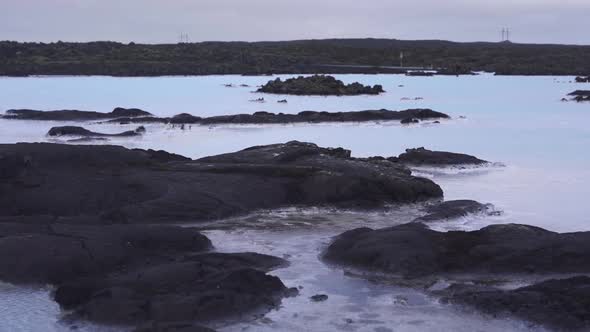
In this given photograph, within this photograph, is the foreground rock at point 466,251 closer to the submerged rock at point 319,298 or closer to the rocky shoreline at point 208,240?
the rocky shoreline at point 208,240

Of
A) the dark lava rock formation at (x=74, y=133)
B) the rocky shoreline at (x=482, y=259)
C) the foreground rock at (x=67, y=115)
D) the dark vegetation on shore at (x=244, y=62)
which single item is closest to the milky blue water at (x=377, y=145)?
the rocky shoreline at (x=482, y=259)

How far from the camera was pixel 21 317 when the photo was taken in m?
7.71

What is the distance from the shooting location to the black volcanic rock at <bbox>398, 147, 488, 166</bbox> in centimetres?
1738

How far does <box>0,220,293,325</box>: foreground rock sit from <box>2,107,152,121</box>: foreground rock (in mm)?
18240

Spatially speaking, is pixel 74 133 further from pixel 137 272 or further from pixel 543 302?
pixel 543 302

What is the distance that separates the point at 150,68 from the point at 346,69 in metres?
15.5

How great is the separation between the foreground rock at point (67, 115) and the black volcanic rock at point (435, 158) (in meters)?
13.7

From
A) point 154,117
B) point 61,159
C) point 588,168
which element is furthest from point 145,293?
point 154,117

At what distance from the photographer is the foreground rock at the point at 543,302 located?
7441mm

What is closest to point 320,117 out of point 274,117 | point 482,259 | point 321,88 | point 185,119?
point 274,117

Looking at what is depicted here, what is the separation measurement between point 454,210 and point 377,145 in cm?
915

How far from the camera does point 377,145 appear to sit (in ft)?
70.1

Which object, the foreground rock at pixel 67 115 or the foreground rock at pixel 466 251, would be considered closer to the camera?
the foreground rock at pixel 466 251

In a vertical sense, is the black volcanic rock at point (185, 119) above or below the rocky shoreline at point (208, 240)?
above
